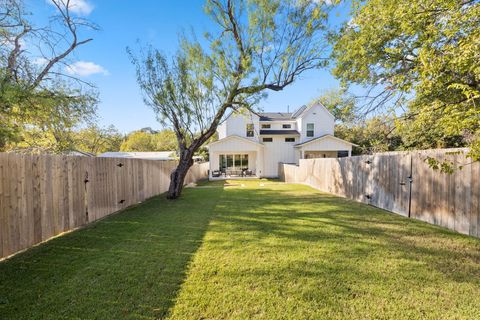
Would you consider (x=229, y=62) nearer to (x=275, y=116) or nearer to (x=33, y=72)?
(x=33, y=72)

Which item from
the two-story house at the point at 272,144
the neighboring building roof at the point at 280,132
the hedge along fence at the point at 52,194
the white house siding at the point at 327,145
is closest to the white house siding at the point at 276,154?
the two-story house at the point at 272,144

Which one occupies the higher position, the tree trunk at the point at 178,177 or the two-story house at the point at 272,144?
the two-story house at the point at 272,144

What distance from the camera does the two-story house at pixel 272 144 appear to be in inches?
873

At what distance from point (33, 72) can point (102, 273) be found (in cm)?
742

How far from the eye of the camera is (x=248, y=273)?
3389mm

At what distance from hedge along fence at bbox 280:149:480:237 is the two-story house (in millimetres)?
11858

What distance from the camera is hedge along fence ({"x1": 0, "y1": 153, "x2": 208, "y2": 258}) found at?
391 cm

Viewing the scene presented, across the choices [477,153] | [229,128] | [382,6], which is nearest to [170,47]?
[382,6]

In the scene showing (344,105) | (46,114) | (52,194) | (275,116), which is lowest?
(52,194)

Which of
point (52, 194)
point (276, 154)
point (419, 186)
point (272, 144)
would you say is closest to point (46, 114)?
point (52, 194)

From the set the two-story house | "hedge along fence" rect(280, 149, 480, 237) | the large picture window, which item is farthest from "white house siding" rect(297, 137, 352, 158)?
"hedge along fence" rect(280, 149, 480, 237)

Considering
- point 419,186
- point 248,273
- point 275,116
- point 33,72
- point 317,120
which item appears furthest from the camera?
point 275,116

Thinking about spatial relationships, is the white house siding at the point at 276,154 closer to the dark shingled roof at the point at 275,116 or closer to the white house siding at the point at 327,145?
the white house siding at the point at 327,145

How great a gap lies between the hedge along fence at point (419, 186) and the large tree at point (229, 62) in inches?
190
